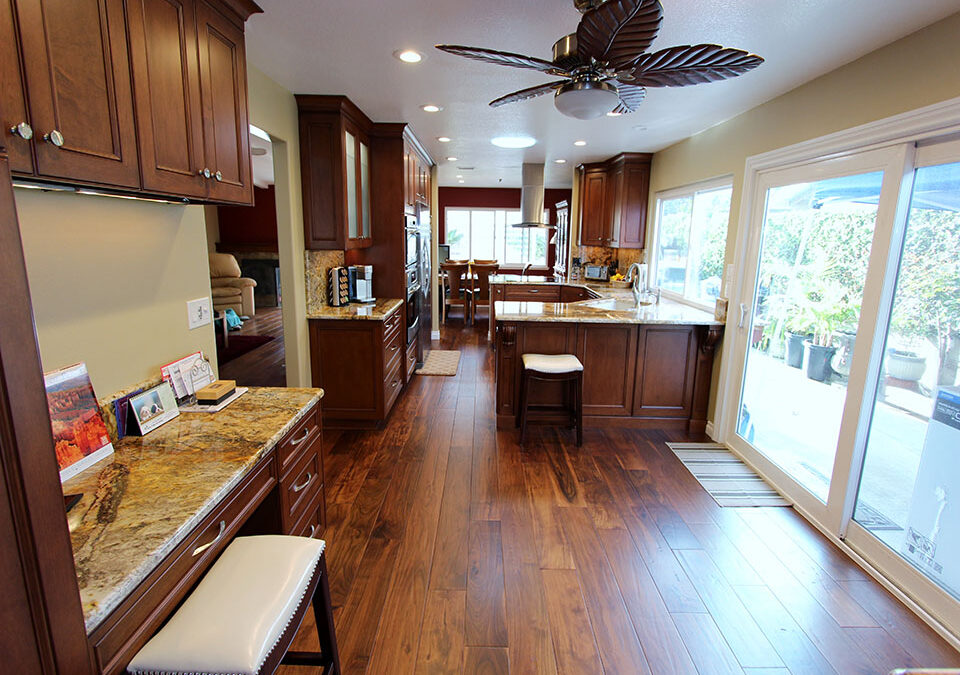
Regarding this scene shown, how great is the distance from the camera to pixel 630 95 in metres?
2.21

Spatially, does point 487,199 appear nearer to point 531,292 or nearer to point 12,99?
point 531,292

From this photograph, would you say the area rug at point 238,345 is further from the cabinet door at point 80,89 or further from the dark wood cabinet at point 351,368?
the cabinet door at point 80,89

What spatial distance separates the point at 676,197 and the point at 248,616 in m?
5.03

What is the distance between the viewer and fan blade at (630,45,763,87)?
160 cm

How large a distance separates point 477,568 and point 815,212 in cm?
276

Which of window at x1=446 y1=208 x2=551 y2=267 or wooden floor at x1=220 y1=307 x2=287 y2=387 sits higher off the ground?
window at x1=446 y1=208 x2=551 y2=267

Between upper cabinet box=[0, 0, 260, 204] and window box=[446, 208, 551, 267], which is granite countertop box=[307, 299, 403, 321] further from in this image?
window box=[446, 208, 551, 267]

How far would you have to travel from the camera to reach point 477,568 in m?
2.24

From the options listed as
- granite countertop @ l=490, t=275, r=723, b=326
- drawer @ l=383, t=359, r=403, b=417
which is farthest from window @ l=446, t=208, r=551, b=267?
drawer @ l=383, t=359, r=403, b=417

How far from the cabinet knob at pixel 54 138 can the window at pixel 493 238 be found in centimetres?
938

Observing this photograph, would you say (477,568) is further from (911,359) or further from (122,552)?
(911,359)

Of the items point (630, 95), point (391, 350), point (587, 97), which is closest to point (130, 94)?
point (587, 97)

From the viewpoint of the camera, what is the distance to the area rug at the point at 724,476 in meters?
2.89

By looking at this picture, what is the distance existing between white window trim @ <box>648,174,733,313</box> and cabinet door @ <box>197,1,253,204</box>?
11.0ft
